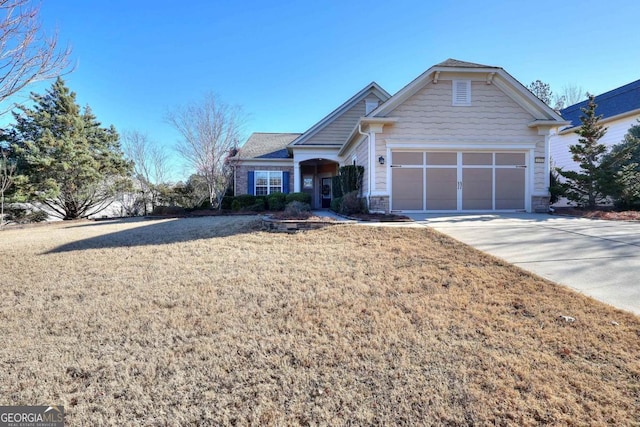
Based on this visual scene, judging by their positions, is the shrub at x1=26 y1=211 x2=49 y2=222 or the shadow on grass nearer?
the shadow on grass

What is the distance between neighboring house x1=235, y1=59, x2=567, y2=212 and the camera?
34.7ft

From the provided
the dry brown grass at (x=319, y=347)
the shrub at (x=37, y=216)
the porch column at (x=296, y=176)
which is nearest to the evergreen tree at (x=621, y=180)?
the dry brown grass at (x=319, y=347)

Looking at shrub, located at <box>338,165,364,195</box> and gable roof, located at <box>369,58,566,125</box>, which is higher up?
gable roof, located at <box>369,58,566,125</box>

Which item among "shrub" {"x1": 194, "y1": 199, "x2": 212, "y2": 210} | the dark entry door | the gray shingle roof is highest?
the gray shingle roof

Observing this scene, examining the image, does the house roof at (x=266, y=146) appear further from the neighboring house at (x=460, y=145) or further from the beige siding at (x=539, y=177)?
the beige siding at (x=539, y=177)

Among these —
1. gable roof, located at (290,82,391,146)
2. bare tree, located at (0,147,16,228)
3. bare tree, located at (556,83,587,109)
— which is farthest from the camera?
bare tree, located at (556,83,587,109)

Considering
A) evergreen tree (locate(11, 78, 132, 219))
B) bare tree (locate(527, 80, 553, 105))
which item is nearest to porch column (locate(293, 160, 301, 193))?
evergreen tree (locate(11, 78, 132, 219))

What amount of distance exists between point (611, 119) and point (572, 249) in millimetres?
15031

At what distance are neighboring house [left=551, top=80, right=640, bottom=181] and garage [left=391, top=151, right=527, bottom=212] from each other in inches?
204

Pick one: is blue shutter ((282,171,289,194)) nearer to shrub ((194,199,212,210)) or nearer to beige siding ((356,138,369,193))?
shrub ((194,199,212,210))

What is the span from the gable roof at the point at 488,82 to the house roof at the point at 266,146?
8.11m

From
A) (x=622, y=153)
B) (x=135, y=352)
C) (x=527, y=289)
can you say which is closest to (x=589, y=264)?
(x=527, y=289)

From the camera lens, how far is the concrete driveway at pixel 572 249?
376 centimetres

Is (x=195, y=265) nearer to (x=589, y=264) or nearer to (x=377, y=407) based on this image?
(x=377, y=407)
